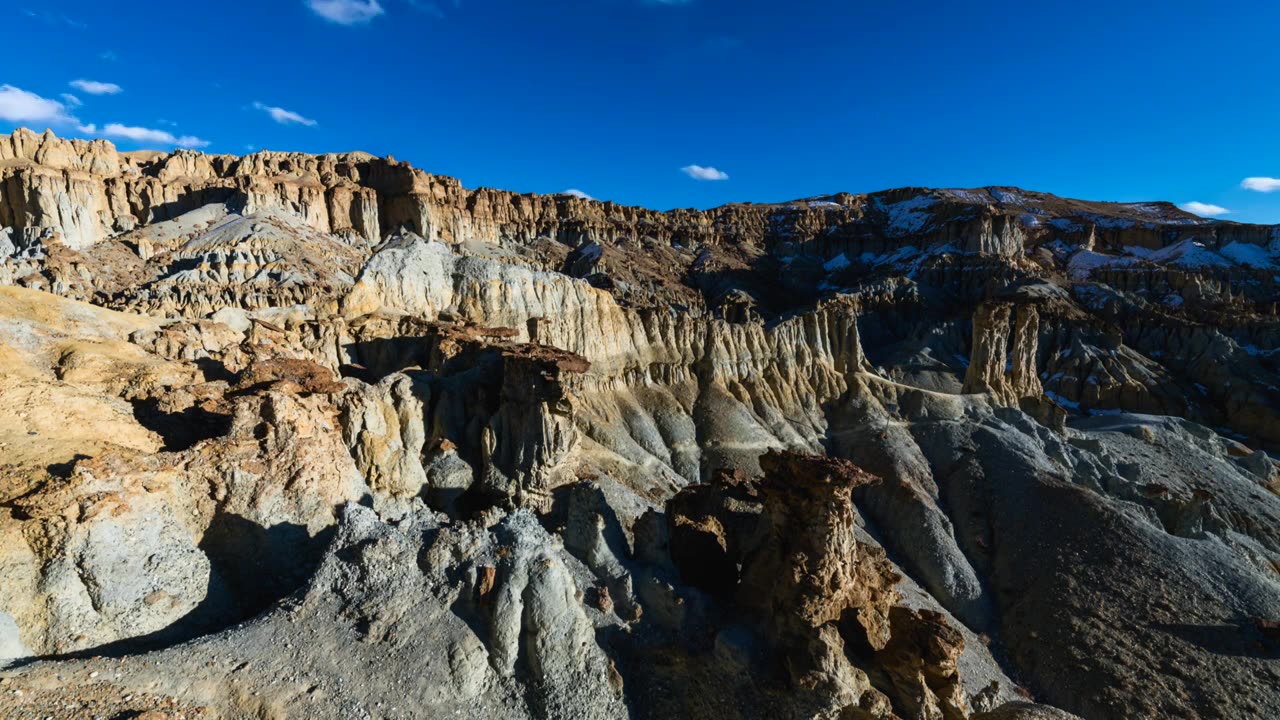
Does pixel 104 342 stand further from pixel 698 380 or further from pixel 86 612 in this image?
pixel 698 380

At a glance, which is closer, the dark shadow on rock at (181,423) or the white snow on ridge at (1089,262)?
the dark shadow on rock at (181,423)

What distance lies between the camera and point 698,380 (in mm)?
53375

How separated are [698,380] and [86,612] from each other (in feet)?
144

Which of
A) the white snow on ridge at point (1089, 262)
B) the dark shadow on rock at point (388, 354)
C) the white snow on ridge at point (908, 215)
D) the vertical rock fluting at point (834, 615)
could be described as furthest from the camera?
the white snow on ridge at point (908, 215)

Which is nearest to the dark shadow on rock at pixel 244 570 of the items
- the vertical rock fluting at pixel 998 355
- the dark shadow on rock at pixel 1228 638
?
the dark shadow on rock at pixel 1228 638

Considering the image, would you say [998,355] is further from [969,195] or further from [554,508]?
[969,195]

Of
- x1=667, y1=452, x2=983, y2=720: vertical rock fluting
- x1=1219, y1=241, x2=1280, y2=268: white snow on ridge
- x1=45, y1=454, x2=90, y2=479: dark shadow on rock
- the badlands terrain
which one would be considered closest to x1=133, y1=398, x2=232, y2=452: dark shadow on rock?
the badlands terrain

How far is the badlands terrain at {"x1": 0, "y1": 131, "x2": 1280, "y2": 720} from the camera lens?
568 inches

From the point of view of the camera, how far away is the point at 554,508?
26219 mm

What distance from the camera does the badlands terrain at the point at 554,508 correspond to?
47.4ft

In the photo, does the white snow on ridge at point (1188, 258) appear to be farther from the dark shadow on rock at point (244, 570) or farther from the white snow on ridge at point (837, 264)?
the dark shadow on rock at point (244, 570)

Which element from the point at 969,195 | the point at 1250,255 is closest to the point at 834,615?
the point at 1250,255

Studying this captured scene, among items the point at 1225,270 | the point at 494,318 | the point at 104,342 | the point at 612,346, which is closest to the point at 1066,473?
the point at 612,346

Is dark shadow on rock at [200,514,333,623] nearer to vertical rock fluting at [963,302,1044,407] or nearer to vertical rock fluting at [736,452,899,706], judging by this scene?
vertical rock fluting at [736,452,899,706]
